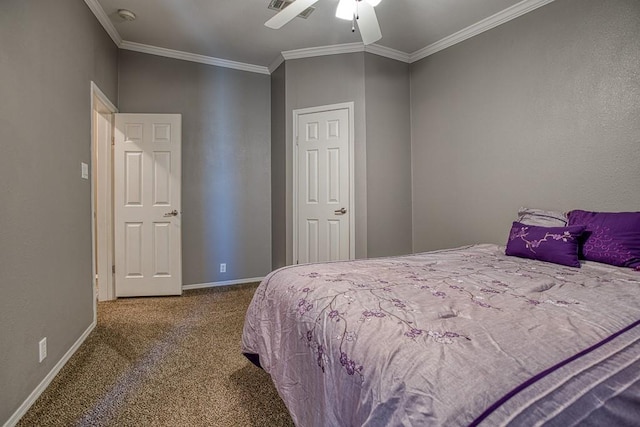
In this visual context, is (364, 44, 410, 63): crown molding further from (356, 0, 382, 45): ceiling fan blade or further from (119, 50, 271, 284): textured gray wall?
(119, 50, 271, 284): textured gray wall

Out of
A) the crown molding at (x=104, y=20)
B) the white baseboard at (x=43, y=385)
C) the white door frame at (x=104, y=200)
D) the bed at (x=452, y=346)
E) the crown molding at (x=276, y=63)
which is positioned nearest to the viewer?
the bed at (x=452, y=346)

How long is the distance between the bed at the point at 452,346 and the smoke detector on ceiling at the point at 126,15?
289 centimetres

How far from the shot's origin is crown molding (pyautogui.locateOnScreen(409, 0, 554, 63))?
2650 mm

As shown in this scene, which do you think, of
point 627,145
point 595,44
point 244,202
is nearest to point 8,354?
point 244,202

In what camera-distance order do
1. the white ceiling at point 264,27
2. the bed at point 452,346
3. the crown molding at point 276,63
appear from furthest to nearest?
Answer: the crown molding at point 276,63, the white ceiling at point 264,27, the bed at point 452,346

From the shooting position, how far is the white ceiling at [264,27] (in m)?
2.74

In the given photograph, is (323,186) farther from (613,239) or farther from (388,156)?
(613,239)

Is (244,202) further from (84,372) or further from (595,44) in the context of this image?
(595,44)

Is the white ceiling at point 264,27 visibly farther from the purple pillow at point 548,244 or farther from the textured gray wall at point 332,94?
the purple pillow at point 548,244

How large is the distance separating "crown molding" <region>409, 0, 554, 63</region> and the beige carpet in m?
3.41

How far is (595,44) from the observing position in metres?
2.29

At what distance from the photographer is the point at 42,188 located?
1832mm

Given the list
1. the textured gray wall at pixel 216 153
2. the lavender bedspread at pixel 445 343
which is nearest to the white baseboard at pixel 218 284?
the textured gray wall at pixel 216 153

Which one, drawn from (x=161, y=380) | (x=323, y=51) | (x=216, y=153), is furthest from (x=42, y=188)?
(x=323, y=51)
